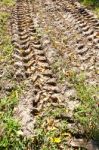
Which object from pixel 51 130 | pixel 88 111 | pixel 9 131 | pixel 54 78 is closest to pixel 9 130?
pixel 9 131

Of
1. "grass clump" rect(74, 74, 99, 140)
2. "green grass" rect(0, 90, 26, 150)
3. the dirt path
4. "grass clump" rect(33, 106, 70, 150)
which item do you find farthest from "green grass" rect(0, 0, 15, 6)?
"grass clump" rect(33, 106, 70, 150)

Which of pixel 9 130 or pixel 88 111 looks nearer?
pixel 9 130

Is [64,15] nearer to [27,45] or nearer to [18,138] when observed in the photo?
[27,45]

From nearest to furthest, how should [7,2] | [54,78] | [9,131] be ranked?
1. [9,131]
2. [54,78]
3. [7,2]

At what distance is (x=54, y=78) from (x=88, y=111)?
3.81ft

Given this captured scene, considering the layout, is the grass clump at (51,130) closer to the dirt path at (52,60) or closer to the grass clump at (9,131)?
the dirt path at (52,60)

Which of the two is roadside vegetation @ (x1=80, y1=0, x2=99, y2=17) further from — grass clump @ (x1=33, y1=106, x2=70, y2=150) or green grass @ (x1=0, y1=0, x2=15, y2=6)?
grass clump @ (x1=33, y1=106, x2=70, y2=150)

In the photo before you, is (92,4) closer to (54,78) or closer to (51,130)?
(54,78)

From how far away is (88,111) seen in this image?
4.39 meters

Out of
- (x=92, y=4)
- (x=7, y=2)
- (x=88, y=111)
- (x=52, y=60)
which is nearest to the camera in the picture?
(x=88, y=111)

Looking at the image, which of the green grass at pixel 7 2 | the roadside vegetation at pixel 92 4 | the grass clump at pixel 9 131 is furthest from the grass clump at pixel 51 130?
the green grass at pixel 7 2

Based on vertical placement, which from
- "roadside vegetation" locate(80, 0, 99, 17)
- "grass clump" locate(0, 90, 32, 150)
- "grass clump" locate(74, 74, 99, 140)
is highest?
"grass clump" locate(0, 90, 32, 150)

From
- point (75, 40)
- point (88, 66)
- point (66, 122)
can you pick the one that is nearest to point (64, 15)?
point (75, 40)

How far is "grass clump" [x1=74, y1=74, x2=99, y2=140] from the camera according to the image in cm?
406
